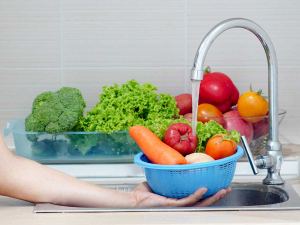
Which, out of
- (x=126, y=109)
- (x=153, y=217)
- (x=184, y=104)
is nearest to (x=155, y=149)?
(x=153, y=217)

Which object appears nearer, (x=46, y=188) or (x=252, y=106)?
(x=46, y=188)

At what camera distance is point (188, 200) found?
89cm

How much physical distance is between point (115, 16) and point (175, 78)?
1.07 ft

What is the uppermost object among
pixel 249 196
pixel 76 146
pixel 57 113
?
pixel 57 113

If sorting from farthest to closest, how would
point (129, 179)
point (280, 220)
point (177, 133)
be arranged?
point (129, 179)
point (177, 133)
point (280, 220)

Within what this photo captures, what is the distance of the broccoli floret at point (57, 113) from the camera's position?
3.87 ft

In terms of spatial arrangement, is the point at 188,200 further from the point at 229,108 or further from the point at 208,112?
the point at 229,108

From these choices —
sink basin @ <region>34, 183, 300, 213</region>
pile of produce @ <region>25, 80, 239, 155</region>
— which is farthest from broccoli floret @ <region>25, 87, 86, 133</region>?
sink basin @ <region>34, 183, 300, 213</region>

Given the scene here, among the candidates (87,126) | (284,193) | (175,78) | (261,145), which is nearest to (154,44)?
(175,78)

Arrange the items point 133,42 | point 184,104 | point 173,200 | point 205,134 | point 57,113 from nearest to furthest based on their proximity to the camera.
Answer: point 173,200 → point 205,134 → point 57,113 → point 184,104 → point 133,42

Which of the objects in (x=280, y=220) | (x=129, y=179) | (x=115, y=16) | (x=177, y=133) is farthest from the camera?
(x=115, y=16)

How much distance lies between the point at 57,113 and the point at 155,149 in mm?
403

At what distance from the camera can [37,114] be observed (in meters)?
1.19

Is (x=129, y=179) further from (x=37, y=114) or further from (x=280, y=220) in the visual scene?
(x=280, y=220)
